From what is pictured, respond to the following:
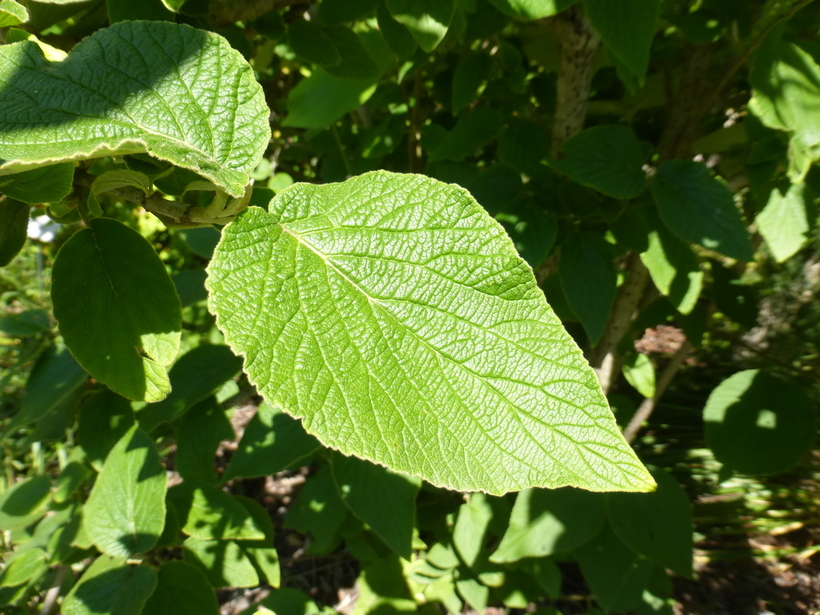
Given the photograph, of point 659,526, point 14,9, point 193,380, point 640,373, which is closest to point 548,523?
point 659,526

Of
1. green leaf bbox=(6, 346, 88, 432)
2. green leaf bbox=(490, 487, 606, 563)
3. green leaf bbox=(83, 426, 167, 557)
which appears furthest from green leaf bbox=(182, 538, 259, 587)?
green leaf bbox=(490, 487, 606, 563)

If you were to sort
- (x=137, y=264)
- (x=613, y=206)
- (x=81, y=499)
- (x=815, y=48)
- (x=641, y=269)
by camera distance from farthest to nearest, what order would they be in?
(x=81, y=499) < (x=641, y=269) < (x=613, y=206) < (x=815, y=48) < (x=137, y=264)

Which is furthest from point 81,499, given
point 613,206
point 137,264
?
point 613,206

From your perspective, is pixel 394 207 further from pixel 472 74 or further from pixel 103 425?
pixel 103 425

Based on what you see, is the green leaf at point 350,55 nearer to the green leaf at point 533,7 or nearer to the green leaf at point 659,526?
the green leaf at point 533,7

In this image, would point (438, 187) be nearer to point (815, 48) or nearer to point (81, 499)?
point (815, 48)

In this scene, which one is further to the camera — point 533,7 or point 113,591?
point 113,591

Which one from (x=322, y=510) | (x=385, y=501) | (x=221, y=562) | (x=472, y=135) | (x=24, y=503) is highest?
(x=472, y=135)
